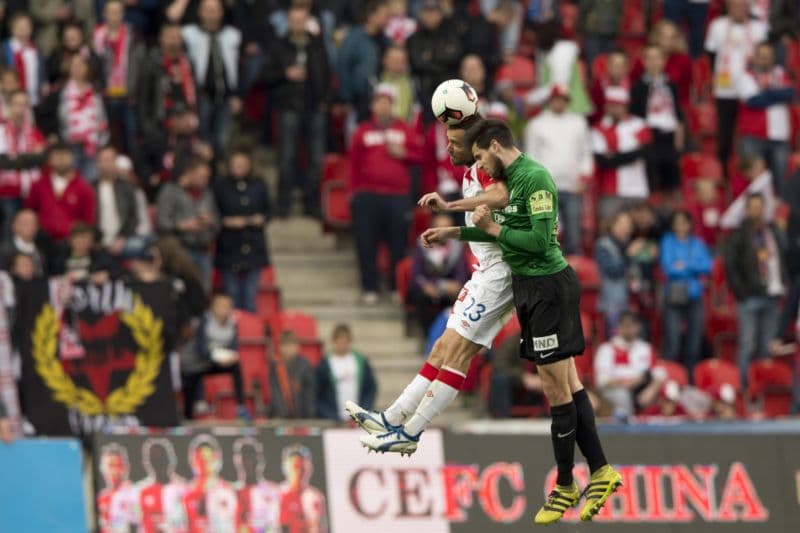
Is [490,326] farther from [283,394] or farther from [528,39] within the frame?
[528,39]

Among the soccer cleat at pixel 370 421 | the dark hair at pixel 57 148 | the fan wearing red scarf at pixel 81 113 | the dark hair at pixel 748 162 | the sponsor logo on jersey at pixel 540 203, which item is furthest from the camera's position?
the dark hair at pixel 748 162

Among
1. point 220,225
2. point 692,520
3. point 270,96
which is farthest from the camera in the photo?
point 270,96

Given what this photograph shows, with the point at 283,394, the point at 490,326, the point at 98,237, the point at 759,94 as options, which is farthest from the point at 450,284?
the point at 490,326

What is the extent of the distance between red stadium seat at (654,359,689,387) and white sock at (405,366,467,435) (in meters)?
7.37

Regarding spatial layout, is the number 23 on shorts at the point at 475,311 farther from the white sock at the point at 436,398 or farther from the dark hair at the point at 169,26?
the dark hair at the point at 169,26

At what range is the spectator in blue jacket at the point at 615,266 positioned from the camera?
21.1m

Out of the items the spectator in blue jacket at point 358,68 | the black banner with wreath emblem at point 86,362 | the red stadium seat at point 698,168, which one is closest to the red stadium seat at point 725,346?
the red stadium seat at point 698,168

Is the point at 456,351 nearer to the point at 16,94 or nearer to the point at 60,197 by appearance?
the point at 60,197

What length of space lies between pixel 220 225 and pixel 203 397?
2.15m

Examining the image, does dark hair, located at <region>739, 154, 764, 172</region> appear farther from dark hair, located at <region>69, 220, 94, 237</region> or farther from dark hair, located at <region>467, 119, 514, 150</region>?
dark hair, located at <region>467, 119, 514, 150</region>

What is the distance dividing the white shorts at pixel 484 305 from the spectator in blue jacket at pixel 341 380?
633cm

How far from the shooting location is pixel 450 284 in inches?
815

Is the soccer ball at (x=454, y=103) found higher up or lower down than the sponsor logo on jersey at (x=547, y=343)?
higher up

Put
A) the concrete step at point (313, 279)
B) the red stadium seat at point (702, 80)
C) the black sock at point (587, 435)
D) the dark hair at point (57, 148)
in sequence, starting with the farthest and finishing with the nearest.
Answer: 1. the red stadium seat at point (702, 80)
2. the concrete step at point (313, 279)
3. the dark hair at point (57, 148)
4. the black sock at point (587, 435)
